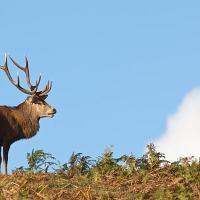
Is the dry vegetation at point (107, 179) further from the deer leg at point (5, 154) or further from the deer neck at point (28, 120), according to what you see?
the deer neck at point (28, 120)

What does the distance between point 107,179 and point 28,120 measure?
26.1 feet

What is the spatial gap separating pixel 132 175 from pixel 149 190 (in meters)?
1.00

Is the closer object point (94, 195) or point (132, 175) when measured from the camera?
point (94, 195)

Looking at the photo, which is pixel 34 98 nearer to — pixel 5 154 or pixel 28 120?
pixel 28 120

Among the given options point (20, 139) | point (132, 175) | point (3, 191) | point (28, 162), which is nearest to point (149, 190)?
point (132, 175)

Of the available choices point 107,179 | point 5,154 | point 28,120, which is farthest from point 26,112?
point 107,179

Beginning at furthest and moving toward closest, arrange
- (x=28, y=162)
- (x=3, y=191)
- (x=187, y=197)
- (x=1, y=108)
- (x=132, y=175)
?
(x=1, y=108) → (x=28, y=162) → (x=132, y=175) → (x=3, y=191) → (x=187, y=197)

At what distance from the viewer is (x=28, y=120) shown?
672 inches

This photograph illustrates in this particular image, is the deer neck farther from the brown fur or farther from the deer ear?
the deer ear

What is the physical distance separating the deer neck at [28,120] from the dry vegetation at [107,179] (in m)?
6.27

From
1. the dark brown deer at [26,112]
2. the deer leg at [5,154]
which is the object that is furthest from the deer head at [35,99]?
the deer leg at [5,154]

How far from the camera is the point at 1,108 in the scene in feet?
54.3

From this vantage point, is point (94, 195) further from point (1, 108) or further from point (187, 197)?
point (1, 108)

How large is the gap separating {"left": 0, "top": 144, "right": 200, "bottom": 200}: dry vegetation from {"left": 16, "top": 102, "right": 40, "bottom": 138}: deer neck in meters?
6.27
